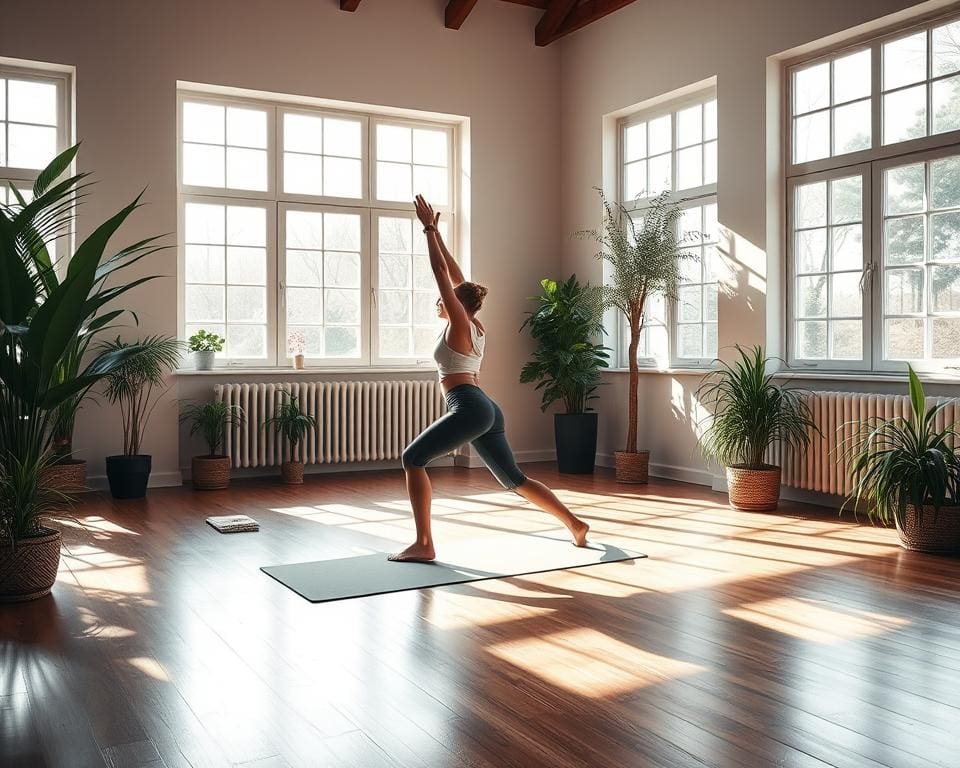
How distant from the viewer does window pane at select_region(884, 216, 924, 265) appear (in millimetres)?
5574

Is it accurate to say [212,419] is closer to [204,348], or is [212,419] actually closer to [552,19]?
[204,348]

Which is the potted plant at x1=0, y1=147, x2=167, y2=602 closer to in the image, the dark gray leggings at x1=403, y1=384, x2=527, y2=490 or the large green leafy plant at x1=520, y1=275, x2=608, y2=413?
the dark gray leggings at x1=403, y1=384, x2=527, y2=490

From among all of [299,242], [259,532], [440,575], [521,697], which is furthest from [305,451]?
[521,697]

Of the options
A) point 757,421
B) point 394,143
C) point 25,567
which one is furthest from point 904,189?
point 25,567

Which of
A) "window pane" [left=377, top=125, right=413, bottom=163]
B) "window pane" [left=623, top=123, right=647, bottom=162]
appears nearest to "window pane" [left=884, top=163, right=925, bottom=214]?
"window pane" [left=623, top=123, right=647, bottom=162]

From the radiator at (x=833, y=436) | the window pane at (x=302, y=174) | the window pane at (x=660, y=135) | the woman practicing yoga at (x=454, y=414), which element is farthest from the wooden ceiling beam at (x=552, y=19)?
the woman practicing yoga at (x=454, y=414)

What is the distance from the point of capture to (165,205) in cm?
688

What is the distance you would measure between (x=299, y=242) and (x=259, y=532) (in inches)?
127

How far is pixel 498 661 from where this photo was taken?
9.67 feet

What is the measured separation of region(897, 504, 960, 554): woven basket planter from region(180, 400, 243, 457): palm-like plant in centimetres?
468

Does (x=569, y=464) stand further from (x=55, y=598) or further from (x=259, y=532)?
(x=55, y=598)

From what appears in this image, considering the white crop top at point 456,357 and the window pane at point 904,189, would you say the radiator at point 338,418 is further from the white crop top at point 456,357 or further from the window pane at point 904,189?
the window pane at point 904,189

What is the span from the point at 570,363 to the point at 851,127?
9.09 feet

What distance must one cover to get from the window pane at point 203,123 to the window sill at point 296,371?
6.03 feet
